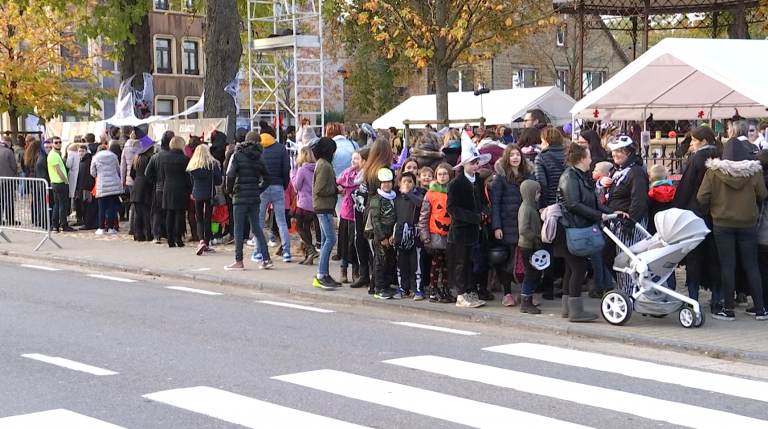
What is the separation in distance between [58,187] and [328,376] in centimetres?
1399

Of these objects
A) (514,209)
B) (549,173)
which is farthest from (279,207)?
(549,173)

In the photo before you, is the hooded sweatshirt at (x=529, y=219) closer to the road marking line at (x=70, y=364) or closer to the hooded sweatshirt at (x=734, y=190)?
the hooded sweatshirt at (x=734, y=190)

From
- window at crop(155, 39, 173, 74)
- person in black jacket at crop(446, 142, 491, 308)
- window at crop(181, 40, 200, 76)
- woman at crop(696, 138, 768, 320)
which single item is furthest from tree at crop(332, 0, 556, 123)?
window at crop(181, 40, 200, 76)

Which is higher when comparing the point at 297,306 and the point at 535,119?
the point at 535,119

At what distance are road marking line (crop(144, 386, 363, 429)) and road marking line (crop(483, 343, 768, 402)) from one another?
2699 mm

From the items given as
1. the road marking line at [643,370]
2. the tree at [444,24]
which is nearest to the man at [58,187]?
the tree at [444,24]

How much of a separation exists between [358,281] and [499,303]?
2.02 metres

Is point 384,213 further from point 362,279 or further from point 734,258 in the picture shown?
point 734,258

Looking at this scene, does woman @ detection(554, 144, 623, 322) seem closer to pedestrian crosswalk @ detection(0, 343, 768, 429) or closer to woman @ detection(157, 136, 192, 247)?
pedestrian crosswalk @ detection(0, 343, 768, 429)

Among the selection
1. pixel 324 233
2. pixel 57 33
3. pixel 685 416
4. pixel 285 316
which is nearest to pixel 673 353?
pixel 685 416

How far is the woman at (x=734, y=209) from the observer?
9828 millimetres

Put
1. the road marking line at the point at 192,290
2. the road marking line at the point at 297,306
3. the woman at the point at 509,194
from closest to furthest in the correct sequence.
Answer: the woman at the point at 509,194 → the road marking line at the point at 297,306 → the road marking line at the point at 192,290

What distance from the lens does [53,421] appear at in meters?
6.30

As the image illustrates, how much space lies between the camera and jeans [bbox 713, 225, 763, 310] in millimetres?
10008
